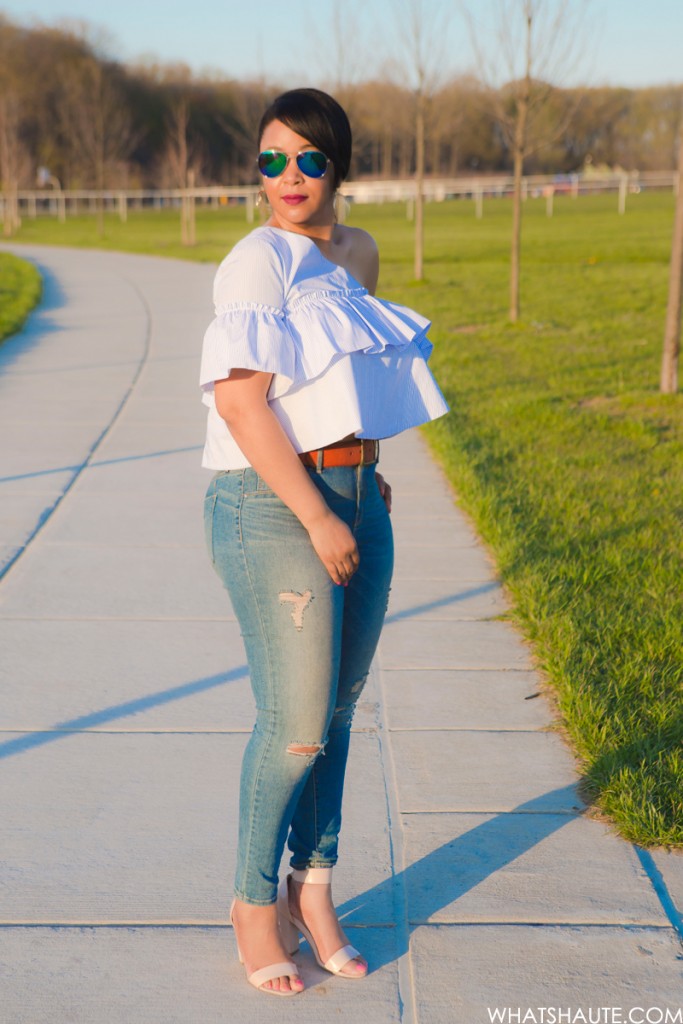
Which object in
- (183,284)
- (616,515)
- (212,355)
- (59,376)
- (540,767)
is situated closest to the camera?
(212,355)

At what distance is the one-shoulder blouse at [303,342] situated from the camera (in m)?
2.09

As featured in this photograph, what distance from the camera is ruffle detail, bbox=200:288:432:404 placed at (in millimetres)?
2064

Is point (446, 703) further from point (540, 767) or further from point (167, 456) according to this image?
point (167, 456)

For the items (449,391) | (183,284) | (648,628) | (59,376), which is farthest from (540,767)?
(183,284)

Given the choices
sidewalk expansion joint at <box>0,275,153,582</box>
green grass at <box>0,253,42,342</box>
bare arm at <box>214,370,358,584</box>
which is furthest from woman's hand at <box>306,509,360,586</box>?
green grass at <box>0,253,42,342</box>

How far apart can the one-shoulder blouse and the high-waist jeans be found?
0.10 metres

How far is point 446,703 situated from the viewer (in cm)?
378

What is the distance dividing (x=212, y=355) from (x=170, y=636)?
7.83ft

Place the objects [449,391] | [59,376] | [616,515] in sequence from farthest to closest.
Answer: [59,376], [449,391], [616,515]

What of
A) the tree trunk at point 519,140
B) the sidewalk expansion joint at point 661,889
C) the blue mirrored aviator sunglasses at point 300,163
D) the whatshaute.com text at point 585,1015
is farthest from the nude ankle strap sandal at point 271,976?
the tree trunk at point 519,140

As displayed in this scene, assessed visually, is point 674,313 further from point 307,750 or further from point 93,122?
point 93,122

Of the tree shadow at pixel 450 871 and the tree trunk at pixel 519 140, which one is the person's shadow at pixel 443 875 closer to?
the tree shadow at pixel 450 871

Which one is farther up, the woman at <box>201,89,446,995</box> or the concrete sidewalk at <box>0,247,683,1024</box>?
the woman at <box>201,89,446,995</box>

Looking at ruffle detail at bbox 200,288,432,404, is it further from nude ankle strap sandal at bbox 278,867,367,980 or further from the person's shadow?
the person's shadow
